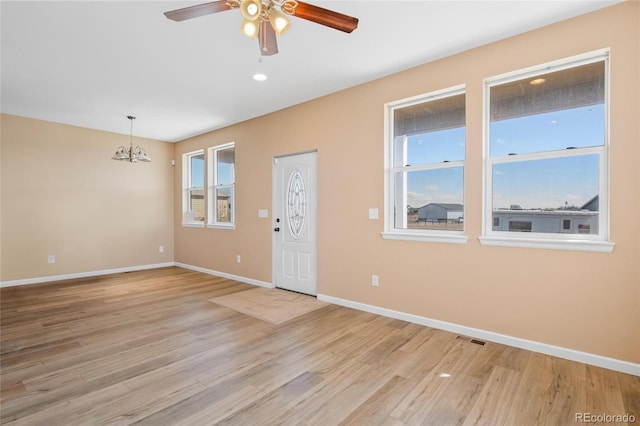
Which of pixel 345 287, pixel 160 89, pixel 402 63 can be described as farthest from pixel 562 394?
pixel 160 89

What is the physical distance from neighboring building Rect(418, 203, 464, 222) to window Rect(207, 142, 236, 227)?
3553 mm

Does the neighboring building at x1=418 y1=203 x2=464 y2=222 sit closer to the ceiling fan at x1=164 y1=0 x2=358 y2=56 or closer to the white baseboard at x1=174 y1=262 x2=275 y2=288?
the ceiling fan at x1=164 y1=0 x2=358 y2=56

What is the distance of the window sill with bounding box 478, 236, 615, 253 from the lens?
7.79 ft

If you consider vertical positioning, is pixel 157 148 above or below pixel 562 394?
above

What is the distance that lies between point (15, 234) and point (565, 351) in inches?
290

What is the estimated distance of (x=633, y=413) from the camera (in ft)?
6.08

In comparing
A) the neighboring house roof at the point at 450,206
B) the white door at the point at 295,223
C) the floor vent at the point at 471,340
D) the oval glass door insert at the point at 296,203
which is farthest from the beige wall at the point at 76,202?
the floor vent at the point at 471,340

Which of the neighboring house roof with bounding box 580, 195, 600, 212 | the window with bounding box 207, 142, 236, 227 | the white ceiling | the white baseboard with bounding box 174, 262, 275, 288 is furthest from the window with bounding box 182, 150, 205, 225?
the neighboring house roof with bounding box 580, 195, 600, 212

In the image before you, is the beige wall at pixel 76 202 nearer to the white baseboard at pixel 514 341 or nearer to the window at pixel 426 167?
the white baseboard at pixel 514 341

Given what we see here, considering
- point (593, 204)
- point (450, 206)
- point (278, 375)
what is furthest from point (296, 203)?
point (593, 204)

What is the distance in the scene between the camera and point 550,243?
102 inches

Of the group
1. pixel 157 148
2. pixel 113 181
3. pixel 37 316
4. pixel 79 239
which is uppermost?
pixel 157 148

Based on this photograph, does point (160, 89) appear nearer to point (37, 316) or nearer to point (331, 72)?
point (331, 72)

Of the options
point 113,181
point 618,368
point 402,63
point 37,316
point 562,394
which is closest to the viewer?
point 562,394
